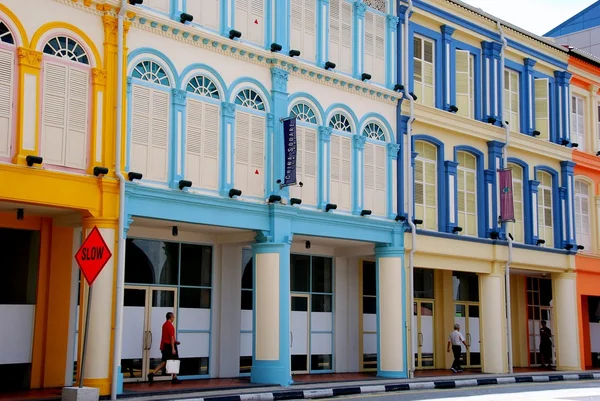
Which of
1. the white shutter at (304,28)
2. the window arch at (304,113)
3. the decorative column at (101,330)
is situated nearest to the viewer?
the decorative column at (101,330)

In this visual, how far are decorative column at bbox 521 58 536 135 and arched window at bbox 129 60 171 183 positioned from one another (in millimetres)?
14480

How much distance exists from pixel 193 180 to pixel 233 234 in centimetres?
252

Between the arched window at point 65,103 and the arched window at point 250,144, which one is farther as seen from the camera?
the arched window at point 250,144

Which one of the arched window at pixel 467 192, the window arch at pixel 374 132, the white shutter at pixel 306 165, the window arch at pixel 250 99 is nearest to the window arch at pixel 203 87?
the window arch at pixel 250 99

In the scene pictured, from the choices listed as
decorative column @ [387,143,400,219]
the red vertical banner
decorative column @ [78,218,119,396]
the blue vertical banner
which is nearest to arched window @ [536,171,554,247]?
the red vertical banner

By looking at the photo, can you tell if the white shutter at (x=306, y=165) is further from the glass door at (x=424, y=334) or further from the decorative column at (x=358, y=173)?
the glass door at (x=424, y=334)

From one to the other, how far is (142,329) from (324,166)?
19.3ft

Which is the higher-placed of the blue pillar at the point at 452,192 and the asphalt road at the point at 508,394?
the blue pillar at the point at 452,192

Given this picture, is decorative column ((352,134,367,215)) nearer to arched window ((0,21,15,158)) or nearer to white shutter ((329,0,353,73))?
white shutter ((329,0,353,73))

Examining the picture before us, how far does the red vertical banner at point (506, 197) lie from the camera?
26.6 m

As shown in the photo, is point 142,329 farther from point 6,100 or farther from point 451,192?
point 451,192

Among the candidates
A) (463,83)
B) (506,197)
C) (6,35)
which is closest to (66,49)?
(6,35)

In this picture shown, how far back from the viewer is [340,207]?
2197 centimetres

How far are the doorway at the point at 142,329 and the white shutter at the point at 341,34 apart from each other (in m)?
7.33
